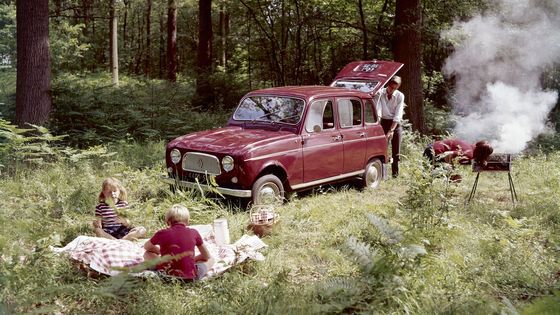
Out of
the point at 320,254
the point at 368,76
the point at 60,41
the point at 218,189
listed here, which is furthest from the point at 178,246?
the point at 60,41

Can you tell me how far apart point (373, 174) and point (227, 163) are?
10.9 ft

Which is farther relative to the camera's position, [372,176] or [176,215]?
[372,176]

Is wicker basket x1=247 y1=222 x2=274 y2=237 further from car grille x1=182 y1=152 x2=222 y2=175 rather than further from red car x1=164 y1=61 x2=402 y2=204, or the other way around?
car grille x1=182 y1=152 x2=222 y2=175

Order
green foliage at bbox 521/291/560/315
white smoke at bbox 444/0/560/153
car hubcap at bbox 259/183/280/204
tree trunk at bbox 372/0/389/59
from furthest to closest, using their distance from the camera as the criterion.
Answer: tree trunk at bbox 372/0/389/59
white smoke at bbox 444/0/560/153
car hubcap at bbox 259/183/280/204
green foliage at bbox 521/291/560/315

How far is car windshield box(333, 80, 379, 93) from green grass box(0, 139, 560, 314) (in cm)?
211

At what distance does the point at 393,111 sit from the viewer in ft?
33.2

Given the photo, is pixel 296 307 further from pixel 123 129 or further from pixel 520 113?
pixel 520 113

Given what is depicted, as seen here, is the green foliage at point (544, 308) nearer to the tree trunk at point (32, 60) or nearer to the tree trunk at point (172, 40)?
the tree trunk at point (32, 60)

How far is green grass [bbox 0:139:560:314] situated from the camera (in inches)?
167

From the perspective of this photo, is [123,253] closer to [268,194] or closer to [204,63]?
[268,194]

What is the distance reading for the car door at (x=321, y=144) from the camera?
26.5 ft

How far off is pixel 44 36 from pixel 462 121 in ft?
37.0

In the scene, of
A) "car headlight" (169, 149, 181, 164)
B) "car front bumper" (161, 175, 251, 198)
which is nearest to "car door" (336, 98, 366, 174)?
"car front bumper" (161, 175, 251, 198)

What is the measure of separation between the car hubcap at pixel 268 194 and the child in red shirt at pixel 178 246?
2479mm
